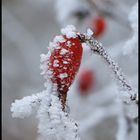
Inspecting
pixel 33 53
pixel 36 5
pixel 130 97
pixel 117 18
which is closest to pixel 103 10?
pixel 117 18

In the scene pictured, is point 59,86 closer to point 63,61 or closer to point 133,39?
point 63,61

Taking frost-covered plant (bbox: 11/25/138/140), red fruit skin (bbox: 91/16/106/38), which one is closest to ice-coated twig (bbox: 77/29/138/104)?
frost-covered plant (bbox: 11/25/138/140)

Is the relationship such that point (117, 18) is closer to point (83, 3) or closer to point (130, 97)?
point (83, 3)

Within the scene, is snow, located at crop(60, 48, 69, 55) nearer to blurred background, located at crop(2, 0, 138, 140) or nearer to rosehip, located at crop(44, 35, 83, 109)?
rosehip, located at crop(44, 35, 83, 109)

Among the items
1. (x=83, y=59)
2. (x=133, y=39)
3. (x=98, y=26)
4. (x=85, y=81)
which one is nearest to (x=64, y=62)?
(x=133, y=39)

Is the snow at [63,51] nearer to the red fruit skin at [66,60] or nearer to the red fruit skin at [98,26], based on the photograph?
the red fruit skin at [66,60]
